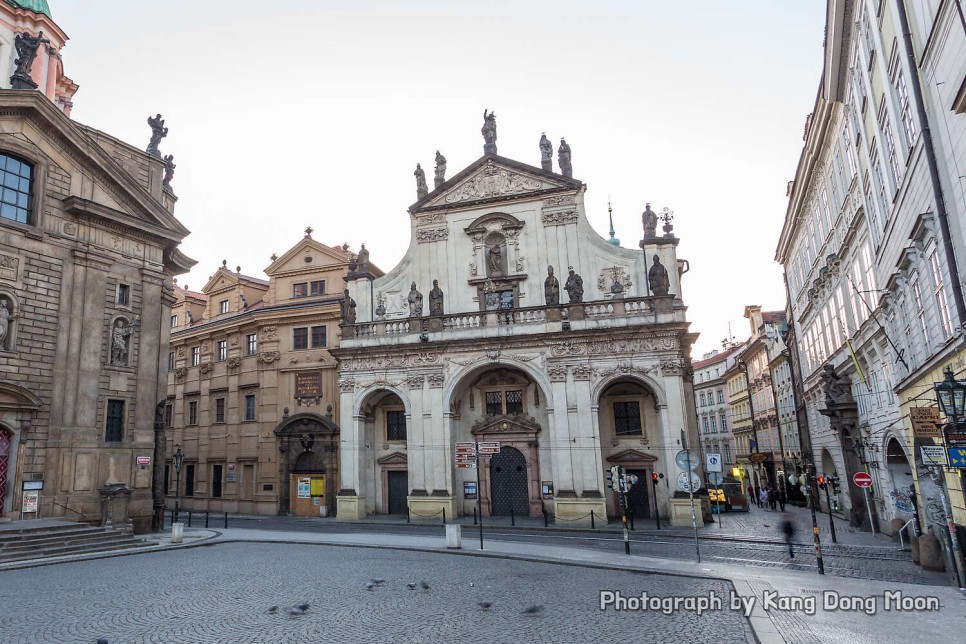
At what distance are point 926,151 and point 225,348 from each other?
37.9 metres

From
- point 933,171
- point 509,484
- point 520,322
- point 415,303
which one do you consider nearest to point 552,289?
point 520,322

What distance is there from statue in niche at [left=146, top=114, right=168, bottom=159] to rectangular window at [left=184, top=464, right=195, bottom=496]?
71.3 ft

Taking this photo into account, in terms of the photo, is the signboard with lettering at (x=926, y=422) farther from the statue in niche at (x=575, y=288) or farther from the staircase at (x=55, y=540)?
the staircase at (x=55, y=540)

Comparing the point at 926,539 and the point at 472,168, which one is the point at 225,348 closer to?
the point at 472,168

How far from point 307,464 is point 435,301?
489 inches

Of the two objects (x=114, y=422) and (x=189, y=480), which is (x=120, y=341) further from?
(x=189, y=480)

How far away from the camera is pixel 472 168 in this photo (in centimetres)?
3569

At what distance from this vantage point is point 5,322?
848 inches

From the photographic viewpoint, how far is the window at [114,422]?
24.0 metres

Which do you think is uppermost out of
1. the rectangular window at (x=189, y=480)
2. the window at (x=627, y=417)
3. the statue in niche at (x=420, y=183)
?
the statue in niche at (x=420, y=183)

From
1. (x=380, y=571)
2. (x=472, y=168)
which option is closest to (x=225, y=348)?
(x=472, y=168)

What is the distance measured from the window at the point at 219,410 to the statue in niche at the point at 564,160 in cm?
2525

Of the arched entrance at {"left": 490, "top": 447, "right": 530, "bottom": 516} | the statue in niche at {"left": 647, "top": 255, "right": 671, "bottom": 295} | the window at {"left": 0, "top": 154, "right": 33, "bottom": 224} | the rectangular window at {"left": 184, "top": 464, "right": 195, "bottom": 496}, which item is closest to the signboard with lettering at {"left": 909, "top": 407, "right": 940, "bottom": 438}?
the statue in niche at {"left": 647, "top": 255, "right": 671, "bottom": 295}

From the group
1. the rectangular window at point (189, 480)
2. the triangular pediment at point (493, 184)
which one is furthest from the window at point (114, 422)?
the triangular pediment at point (493, 184)
